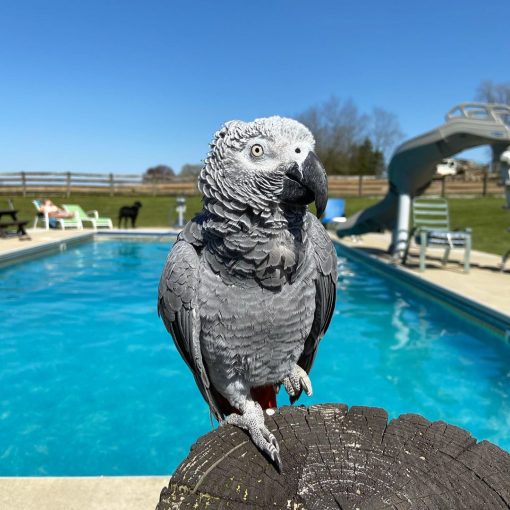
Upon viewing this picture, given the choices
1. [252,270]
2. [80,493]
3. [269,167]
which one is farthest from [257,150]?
[80,493]

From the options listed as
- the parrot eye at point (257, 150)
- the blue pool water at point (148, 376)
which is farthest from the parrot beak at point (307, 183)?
the blue pool water at point (148, 376)

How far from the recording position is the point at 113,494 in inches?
93.4

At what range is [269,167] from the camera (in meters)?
1.48

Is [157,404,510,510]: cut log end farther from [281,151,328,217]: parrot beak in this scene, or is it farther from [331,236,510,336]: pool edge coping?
[331,236,510,336]: pool edge coping

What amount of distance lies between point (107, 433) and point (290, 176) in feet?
11.8

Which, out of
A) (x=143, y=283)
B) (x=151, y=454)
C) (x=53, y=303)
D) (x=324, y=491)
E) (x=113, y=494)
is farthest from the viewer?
(x=143, y=283)

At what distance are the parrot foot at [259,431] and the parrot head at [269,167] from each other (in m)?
0.86

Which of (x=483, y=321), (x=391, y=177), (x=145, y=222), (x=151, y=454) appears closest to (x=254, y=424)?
(x=151, y=454)

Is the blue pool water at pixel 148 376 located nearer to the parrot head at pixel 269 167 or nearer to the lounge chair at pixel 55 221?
the parrot head at pixel 269 167

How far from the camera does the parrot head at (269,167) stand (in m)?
1.47

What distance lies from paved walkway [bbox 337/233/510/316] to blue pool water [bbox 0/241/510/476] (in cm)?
43

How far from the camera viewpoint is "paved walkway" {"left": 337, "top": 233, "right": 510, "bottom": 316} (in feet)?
21.3

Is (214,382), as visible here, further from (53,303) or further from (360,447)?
(53,303)

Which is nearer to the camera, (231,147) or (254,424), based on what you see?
(231,147)
